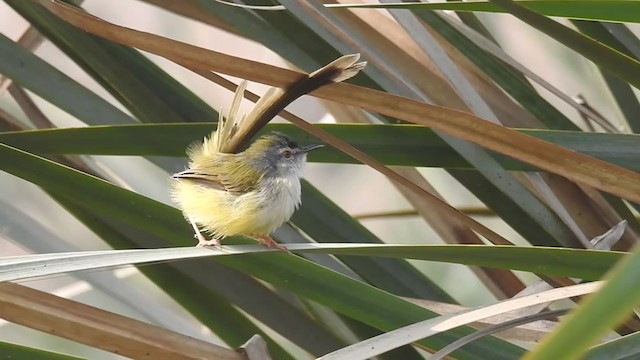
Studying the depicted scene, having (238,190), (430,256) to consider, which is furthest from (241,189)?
(430,256)

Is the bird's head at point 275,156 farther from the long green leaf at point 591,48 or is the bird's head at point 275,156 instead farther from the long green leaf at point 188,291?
the long green leaf at point 591,48

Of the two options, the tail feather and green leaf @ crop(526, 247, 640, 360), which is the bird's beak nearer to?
the tail feather

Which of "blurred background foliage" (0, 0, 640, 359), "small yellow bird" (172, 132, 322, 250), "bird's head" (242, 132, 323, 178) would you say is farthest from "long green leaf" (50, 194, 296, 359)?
"bird's head" (242, 132, 323, 178)

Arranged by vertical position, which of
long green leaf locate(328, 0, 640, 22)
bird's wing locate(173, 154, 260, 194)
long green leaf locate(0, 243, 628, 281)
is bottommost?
long green leaf locate(0, 243, 628, 281)

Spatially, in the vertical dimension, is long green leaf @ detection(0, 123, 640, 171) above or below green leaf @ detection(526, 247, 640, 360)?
above

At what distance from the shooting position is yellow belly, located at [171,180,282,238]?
2.04 meters

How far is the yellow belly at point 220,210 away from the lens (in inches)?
80.4

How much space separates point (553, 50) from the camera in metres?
2.97

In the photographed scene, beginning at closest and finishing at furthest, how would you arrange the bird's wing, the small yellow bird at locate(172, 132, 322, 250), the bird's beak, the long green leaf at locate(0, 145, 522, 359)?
1. the long green leaf at locate(0, 145, 522, 359)
2. the bird's beak
3. the small yellow bird at locate(172, 132, 322, 250)
4. the bird's wing

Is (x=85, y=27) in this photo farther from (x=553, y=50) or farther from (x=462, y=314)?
(x=553, y=50)

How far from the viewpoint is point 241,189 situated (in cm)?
221

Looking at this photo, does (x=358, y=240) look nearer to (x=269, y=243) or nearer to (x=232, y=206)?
(x=269, y=243)

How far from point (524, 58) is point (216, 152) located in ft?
6.57

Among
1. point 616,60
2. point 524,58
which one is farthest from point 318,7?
point 524,58
